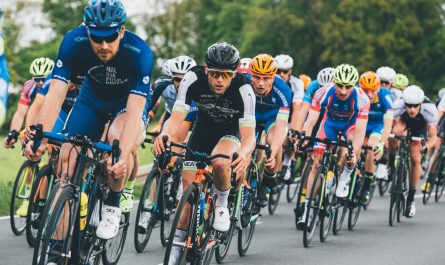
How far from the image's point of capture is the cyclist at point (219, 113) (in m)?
8.58

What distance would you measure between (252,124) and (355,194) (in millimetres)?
5462

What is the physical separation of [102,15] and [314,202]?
5.56m

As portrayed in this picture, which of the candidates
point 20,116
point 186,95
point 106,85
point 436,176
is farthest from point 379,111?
point 106,85

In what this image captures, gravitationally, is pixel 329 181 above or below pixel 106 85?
below

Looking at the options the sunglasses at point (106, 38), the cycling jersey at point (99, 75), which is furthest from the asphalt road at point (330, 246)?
the sunglasses at point (106, 38)

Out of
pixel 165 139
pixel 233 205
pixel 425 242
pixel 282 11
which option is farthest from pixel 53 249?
pixel 282 11

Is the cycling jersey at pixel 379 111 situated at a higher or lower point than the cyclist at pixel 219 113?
higher

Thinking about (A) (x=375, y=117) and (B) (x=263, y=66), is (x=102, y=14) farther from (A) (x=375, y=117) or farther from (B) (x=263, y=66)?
(A) (x=375, y=117)

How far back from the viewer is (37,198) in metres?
10.3

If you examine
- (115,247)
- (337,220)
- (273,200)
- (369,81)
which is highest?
(369,81)

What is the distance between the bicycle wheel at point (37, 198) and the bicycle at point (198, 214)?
210cm

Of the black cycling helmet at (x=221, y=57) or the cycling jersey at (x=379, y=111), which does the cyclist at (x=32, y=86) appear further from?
the cycling jersey at (x=379, y=111)

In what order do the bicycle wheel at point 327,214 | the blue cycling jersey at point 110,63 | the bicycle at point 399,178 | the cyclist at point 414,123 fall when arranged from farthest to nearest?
the cyclist at point 414,123, the bicycle at point 399,178, the bicycle wheel at point 327,214, the blue cycling jersey at point 110,63

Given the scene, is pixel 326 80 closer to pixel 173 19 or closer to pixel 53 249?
pixel 53 249
